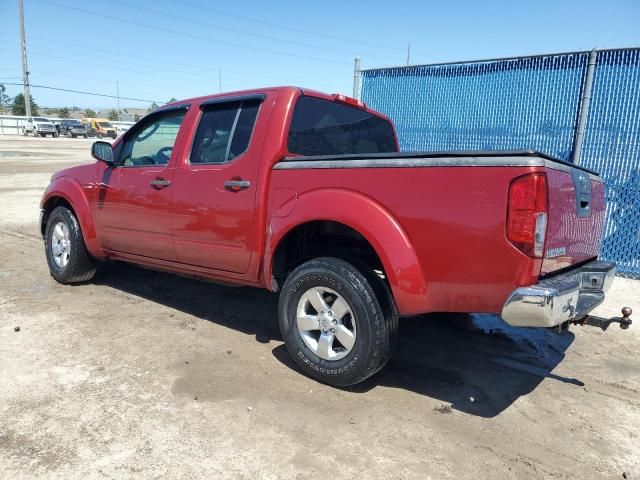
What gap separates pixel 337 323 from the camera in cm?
319

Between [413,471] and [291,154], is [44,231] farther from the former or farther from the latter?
[413,471]

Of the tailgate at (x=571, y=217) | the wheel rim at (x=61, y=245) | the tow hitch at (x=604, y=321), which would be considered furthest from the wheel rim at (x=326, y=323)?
the wheel rim at (x=61, y=245)

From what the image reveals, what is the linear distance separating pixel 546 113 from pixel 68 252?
5.86 meters

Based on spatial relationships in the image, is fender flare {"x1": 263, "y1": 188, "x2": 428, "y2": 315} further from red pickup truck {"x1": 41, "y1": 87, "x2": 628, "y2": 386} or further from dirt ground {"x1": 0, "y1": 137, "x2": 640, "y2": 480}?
dirt ground {"x1": 0, "y1": 137, "x2": 640, "y2": 480}

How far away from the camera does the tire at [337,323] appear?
3.00m

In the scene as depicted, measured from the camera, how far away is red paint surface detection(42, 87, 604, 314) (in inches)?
102

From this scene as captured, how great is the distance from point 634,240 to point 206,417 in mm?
5486

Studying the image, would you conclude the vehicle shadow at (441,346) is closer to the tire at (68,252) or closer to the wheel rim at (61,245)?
the tire at (68,252)

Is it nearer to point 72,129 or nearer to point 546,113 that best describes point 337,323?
point 546,113

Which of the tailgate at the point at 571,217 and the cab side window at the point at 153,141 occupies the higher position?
the cab side window at the point at 153,141

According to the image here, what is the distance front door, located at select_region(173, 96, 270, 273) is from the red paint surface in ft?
0.03

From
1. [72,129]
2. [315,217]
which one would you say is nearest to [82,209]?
[315,217]

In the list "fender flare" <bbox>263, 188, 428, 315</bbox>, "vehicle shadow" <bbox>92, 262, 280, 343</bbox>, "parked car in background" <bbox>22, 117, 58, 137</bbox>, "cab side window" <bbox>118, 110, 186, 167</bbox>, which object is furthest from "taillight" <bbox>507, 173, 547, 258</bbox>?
"parked car in background" <bbox>22, 117, 58, 137</bbox>

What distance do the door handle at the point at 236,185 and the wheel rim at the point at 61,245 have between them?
2.44m
